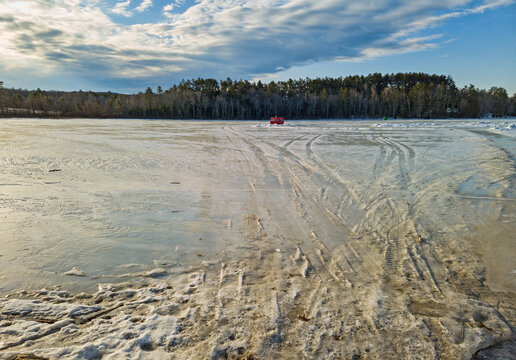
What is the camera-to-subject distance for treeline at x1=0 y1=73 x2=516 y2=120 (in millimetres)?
76438

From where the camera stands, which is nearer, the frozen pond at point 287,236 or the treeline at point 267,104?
the frozen pond at point 287,236

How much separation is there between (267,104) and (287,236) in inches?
3071

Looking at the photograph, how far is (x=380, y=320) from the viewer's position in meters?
3.17

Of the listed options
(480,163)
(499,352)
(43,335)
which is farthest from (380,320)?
(480,163)

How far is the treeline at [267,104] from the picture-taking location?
7644 cm

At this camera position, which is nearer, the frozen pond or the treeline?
the frozen pond

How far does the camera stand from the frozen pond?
3584 millimetres

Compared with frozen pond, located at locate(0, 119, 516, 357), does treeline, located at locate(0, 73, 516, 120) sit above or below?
above

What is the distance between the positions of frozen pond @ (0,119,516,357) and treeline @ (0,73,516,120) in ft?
228

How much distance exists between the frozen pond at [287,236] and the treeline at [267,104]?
69402 millimetres

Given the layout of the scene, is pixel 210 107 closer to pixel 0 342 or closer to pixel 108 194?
pixel 108 194

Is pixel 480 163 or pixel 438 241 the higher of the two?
pixel 480 163

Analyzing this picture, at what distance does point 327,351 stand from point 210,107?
81313 mm

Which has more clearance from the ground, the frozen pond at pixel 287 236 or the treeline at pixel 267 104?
the treeline at pixel 267 104
